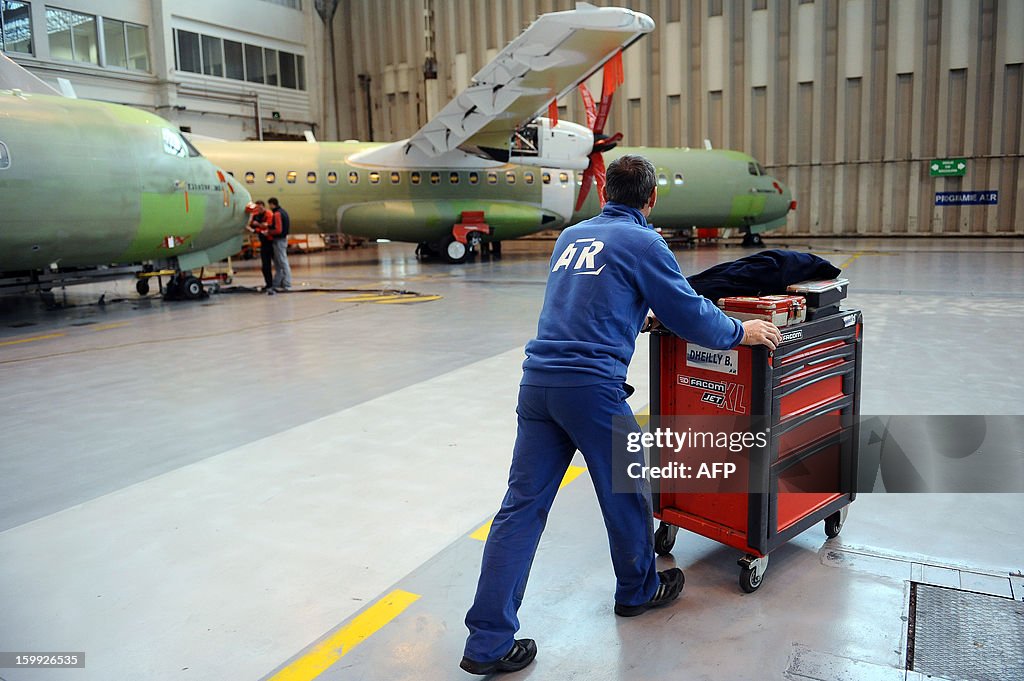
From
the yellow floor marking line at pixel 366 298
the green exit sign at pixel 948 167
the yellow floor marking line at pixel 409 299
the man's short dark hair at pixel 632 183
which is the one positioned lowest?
the yellow floor marking line at pixel 409 299

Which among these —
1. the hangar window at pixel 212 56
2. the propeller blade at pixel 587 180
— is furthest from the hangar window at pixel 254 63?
the propeller blade at pixel 587 180

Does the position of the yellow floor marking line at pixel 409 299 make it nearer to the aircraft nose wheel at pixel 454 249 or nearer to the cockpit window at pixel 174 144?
the cockpit window at pixel 174 144

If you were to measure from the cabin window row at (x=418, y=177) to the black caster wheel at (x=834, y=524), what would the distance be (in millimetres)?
16597

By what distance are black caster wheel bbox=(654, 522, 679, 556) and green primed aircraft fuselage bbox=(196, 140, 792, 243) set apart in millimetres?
16128

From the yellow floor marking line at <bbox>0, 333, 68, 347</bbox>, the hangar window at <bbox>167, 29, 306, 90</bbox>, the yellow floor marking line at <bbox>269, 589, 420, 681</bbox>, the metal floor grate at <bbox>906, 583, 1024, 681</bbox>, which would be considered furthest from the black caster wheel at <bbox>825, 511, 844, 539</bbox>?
the hangar window at <bbox>167, 29, 306, 90</bbox>

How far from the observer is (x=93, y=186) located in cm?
1037

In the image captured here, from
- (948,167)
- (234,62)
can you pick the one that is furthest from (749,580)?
(234,62)

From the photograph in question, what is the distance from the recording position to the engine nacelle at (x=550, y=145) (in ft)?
57.7

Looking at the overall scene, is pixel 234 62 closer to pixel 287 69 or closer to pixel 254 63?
pixel 254 63

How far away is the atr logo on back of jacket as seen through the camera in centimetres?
272

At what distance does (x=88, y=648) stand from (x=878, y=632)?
2.93 meters

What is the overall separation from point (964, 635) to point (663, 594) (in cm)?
106

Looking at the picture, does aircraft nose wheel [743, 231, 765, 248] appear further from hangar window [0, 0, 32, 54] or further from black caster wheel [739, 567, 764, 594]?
hangar window [0, 0, 32, 54]

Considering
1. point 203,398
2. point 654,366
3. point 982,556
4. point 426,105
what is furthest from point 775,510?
point 426,105
